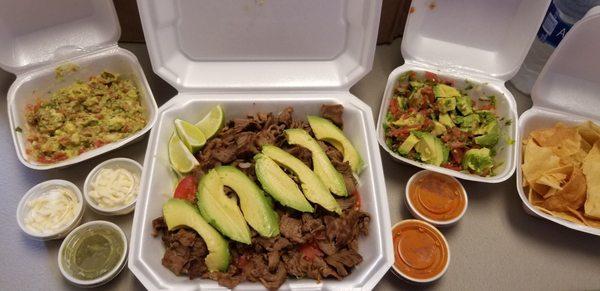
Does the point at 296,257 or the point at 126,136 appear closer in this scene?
the point at 296,257

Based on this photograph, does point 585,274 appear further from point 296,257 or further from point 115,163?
point 115,163

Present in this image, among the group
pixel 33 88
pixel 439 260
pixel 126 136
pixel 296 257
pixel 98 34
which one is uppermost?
pixel 98 34

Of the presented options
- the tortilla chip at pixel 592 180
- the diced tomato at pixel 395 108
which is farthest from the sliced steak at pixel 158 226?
the tortilla chip at pixel 592 180

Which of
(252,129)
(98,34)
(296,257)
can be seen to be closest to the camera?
(296,257)

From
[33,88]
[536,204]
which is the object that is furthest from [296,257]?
[33,88]

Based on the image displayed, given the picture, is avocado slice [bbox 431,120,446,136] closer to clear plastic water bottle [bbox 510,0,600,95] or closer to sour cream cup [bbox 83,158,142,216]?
clear plastic water bottle [bbox 510,0,600,95]

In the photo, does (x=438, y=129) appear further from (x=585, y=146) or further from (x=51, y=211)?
(x=51, y=211)

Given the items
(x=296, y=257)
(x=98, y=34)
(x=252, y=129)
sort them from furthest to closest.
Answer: (x=98, y=34), (x=252, y=129), (x=296, y=257)

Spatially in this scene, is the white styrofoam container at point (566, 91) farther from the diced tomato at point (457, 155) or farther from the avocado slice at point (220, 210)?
the avocado slice at point (220, 210)
